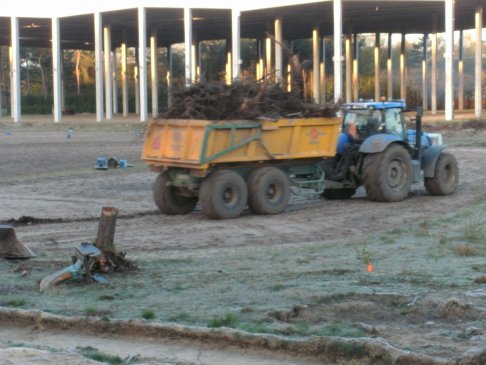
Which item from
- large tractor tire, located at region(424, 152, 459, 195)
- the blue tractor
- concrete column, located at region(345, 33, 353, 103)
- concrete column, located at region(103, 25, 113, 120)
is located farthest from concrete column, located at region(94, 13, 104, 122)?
large tractor tire, located at region(424, 152, 459, 195)

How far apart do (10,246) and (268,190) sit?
6565 mm

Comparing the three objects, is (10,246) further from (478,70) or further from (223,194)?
(478,70)

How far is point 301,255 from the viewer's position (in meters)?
12.1

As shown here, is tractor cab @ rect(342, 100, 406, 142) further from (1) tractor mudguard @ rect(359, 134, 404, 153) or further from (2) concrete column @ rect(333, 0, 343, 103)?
(2) concrete column @ rect(333, 0, 343, 103)

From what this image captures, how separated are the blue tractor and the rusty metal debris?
8.49 metres

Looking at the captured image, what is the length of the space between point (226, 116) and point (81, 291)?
7.46m

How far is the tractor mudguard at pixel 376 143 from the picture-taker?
59.6 feet

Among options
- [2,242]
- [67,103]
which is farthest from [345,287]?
[67,103]

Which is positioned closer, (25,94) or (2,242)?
(2,242)

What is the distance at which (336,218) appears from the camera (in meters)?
16.5

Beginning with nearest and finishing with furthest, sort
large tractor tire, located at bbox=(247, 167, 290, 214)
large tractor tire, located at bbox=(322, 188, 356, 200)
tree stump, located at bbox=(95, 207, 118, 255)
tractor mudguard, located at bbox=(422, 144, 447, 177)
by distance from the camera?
1. tree stump, located at bbox=(95, 207, 118, 255)
2. large tractor tire, located at bbox=(247, 167, 290, 214)
3. tractor mudguard, located at bbox=(422, 144, 447, 177)
4. large tractor tire, located at bbox=(322, 188, 356, 200)

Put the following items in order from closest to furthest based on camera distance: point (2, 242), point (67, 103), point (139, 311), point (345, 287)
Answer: point (139, 311) → point (345, 287) → point (2, 242) → point (67, 103)

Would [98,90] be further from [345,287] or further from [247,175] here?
[345,287]

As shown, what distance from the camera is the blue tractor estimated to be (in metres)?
18.3
